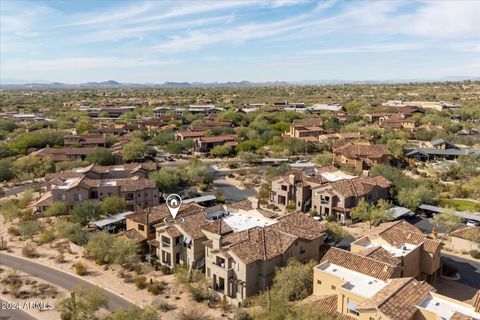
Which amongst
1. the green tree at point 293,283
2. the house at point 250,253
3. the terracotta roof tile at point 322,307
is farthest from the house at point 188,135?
the terracotta roof tile at point 322,307

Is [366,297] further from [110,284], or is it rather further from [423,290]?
[110,284]

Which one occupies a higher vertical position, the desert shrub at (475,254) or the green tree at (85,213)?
the green tree at (85,213)

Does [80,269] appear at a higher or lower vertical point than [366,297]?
lower

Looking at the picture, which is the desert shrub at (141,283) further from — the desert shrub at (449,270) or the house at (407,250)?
the desert shrub at (449,270)

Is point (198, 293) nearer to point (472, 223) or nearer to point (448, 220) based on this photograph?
point (448, 220)

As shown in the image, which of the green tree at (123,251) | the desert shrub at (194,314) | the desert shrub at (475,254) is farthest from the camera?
the desert shrub at (475,254)

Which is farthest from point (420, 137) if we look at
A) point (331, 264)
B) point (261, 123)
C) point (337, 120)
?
point (331, 264)

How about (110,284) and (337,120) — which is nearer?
(110,284)

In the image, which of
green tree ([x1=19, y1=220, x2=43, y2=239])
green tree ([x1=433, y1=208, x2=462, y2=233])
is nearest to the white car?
green tree ([x1=433, y1=208, x2=462, y2=233])
